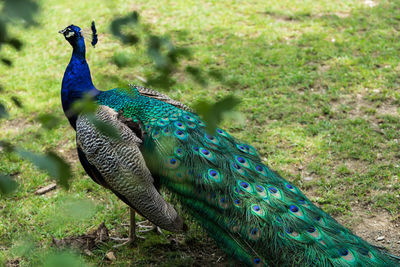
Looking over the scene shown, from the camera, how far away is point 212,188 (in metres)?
2.60

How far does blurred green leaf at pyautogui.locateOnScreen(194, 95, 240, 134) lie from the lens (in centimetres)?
91

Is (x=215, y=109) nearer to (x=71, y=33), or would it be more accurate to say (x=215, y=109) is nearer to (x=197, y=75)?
(x=197, y=75)

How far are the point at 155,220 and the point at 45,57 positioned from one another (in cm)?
450

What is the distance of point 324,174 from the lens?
13.1 ft

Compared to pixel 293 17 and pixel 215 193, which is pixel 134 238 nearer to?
pixel 215 193

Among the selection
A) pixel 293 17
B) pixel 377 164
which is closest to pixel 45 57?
pixel 293 17

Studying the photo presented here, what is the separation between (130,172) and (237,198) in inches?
27.5

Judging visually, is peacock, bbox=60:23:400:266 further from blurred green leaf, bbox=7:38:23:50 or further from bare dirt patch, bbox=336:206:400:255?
blurred green leaf, bbox=7:38:23:50

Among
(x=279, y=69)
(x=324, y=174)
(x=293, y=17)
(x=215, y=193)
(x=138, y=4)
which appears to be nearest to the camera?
(x=215, y=193)

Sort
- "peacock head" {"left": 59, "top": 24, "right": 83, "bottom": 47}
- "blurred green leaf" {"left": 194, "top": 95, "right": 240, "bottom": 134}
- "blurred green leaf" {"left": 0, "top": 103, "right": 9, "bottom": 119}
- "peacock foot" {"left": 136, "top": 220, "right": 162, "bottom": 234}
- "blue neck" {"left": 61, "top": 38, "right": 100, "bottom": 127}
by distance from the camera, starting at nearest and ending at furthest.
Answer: "blurred green leaf" {"left": 194, "top": 95, "right": 240, "bottom": 134}, "blurred green leaf" {"left": 0, "top": 103, "right": 9, "bottom": 119}, "peacock head" {"left": 59, "top": 24, "right": 83, "bottom": 47}, "blue neck" {"left": 61, "top": 38, "right": 100, "bottom": 127}, "peacock foot" {"left": 136, "top": 220, "right": 162, "bottom": 234}

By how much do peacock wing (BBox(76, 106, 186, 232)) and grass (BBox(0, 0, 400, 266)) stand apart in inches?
13.0

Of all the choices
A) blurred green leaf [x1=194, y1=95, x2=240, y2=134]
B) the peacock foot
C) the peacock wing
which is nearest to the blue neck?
the peacock wing

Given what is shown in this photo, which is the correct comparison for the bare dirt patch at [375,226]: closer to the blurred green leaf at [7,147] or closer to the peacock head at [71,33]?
the peacock head at [71,33]

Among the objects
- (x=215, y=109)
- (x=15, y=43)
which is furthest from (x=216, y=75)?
(x=15, y=43)
